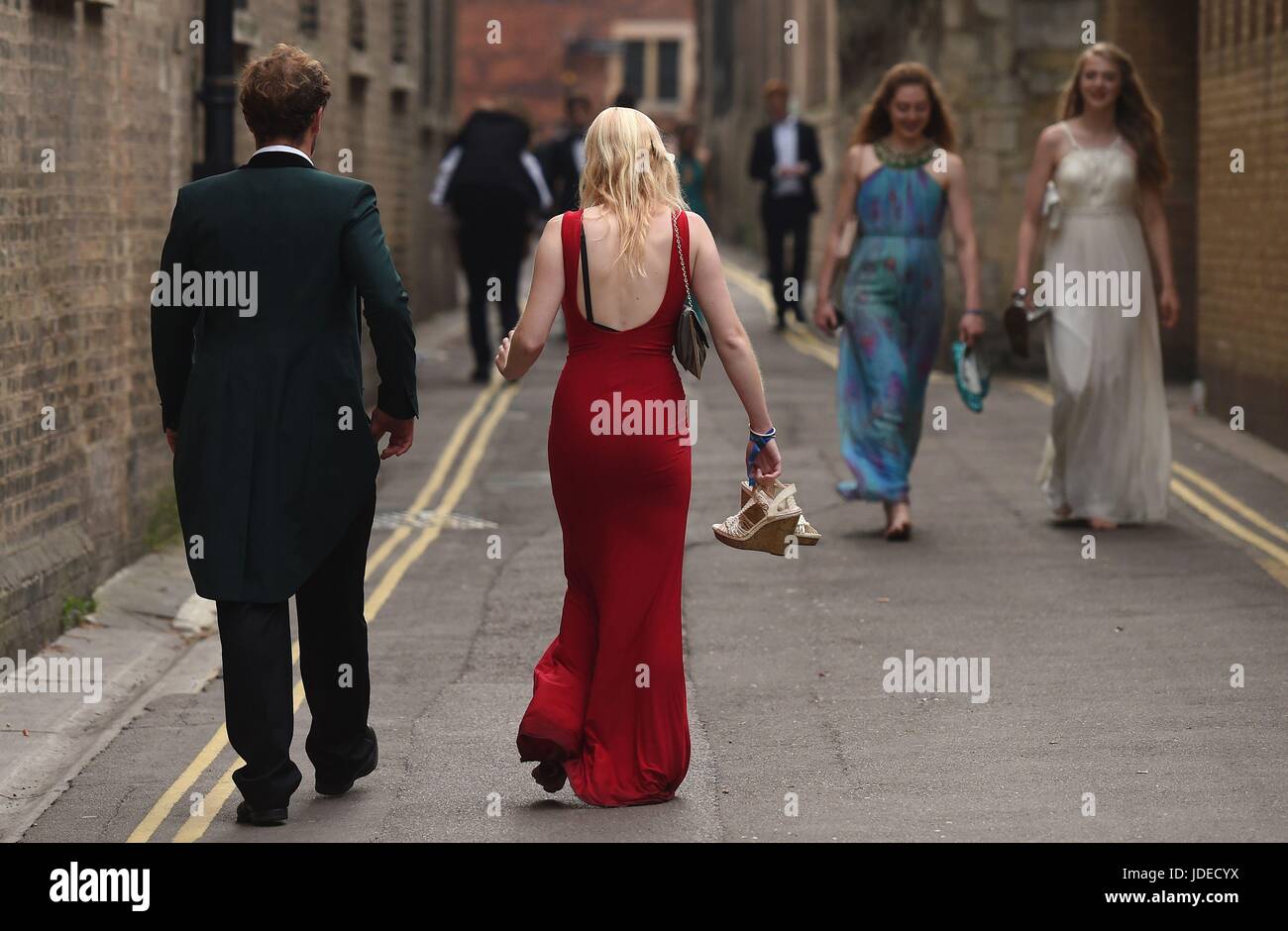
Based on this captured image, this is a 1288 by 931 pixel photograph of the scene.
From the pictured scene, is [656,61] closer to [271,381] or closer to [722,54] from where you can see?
[722,54]

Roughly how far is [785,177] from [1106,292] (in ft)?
40.6

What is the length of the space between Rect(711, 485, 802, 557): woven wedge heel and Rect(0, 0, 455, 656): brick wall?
3242 mm

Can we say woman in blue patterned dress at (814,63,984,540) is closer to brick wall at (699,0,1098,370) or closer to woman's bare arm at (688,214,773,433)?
woman's bare arm at (688,214,773,433)

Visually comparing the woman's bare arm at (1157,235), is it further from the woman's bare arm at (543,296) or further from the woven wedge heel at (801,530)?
the woman's bare arm at (543,296)

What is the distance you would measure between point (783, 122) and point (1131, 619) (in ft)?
48.9

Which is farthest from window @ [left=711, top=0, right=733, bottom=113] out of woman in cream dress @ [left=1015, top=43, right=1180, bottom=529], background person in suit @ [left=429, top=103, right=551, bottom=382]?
woman in cream dress @ [left=1015, top=43, right=1180, bottom=529]

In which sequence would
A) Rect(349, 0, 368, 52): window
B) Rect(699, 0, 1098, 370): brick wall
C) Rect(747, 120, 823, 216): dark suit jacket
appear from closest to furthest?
Rect(699, 0, 1098, 370): brick wall
Rect(349, 0, 368, 52): window
Rect(747, 120, 823, 216): dark suit jacket

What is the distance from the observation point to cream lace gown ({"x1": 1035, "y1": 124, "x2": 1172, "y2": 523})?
11234 millimetres

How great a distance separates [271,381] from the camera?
6.27 m

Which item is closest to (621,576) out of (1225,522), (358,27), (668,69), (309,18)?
(1225,522)

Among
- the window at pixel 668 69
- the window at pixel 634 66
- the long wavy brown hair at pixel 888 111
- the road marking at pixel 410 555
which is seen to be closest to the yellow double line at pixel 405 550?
the road marking at pixel 410 555

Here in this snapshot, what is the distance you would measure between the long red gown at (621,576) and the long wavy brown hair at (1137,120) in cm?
530

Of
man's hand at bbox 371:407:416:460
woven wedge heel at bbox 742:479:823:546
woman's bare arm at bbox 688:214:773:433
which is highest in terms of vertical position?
woman's bare arm at bbox 688:214:773:433
